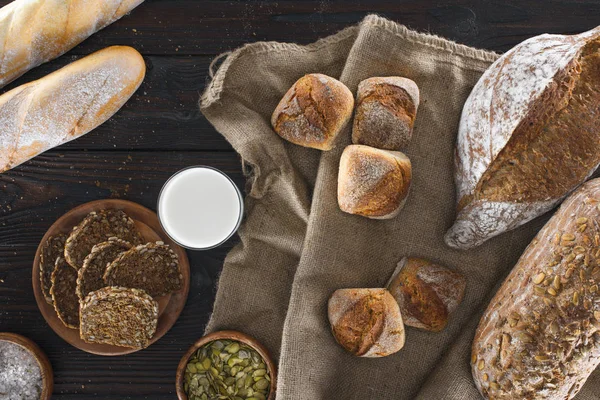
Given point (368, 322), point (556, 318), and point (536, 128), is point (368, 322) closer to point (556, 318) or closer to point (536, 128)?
point (556, 318)

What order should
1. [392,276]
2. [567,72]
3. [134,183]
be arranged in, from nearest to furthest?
[567,72]
[392,276]
[134,183]

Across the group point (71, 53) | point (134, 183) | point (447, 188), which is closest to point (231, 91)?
point (134, 183)

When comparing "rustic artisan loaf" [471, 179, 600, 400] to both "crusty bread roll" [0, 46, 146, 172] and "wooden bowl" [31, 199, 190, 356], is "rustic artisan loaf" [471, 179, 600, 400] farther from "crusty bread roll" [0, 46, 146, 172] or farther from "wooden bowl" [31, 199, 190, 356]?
"crusty bread roll" [0, 46, 146, 172]

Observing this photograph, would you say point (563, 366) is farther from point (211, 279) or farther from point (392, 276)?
point (211, 279)

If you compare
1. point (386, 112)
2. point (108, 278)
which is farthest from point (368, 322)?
point (108, 278)

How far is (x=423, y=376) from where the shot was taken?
187cm

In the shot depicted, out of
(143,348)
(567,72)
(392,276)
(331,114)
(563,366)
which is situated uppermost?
(567,72)

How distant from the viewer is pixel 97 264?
1925 mm

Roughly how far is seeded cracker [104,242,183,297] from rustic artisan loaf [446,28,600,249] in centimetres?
105

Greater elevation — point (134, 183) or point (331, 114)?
point (331, 114)

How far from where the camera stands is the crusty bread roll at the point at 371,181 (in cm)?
168

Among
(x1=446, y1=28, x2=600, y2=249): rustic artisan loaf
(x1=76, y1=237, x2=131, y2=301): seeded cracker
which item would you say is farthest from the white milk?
(x1=446, y1=28, x2=600, y2=249): rustic artisan loaf

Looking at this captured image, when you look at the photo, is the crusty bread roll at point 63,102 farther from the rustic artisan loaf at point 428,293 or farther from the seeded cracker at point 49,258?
the rustic artisan loaf at point 428,293

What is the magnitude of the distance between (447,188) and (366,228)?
0.31 metres
